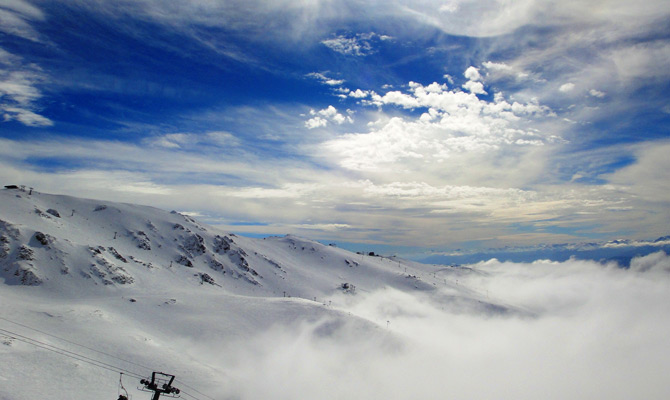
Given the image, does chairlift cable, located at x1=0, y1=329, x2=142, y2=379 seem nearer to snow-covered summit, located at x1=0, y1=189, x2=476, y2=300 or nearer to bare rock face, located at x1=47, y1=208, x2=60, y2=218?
snow-covered summit, located at x1=0, y1=189, x2=476, y2=300

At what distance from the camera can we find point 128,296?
235ft

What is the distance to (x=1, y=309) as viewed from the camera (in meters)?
48.2

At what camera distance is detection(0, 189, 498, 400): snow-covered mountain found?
4150 cm

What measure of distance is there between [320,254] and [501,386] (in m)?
104

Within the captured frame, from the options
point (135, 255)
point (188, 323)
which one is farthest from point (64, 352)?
point (135, 255)

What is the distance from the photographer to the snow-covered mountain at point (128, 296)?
41.5m

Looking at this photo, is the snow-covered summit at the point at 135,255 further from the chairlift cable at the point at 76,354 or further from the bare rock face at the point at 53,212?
the chairlift cable at the point at 76,354

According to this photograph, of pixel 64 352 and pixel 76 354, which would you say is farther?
pixel 76 354

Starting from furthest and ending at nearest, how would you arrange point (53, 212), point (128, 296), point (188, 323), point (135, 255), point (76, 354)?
point (135, 255) < point (53, 212) < point (128, 296) < point (188, 323) < point (76, 354)

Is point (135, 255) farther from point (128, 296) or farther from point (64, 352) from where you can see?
point (64, 352)

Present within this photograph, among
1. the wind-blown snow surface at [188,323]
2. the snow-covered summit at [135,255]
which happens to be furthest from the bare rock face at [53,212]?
the wind-blown snow surface at [188,323]

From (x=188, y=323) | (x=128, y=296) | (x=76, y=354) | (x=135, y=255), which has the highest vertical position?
(x=135, y=255)

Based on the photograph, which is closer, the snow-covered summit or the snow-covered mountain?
the snow-covered mountain

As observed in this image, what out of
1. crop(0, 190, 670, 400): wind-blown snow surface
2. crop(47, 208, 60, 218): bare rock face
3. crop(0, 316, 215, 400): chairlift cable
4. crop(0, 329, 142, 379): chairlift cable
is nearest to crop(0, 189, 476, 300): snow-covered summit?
crop(47, 208, 60, 218): bare rock face
